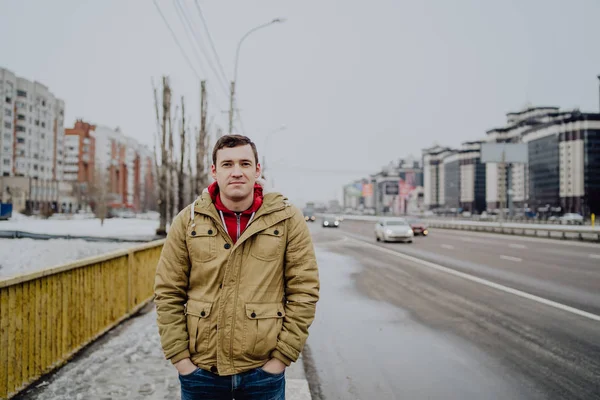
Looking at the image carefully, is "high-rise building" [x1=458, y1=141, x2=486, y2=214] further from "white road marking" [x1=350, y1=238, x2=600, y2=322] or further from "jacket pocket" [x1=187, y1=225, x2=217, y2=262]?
"jacket pocket" [x1=187, y1=225, x2=217, y2=262]

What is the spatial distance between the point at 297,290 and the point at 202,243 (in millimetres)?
554

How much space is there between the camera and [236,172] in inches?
97.5

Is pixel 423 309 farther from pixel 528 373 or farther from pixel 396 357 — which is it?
pixel 528 373

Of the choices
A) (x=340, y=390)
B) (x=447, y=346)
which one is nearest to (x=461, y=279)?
(x=447, y=346)

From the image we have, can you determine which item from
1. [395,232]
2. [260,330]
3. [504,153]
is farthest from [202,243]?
[504,153]

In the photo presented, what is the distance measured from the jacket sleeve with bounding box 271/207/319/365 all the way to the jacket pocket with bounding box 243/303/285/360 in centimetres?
5

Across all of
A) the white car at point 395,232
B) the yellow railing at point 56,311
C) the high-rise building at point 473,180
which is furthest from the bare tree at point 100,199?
the high-rise building at point 473,180

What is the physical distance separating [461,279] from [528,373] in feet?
24.6

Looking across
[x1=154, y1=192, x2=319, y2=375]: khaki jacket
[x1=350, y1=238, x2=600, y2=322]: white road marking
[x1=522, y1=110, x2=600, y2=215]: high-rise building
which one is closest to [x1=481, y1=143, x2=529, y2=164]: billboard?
[x1=350, y1=238, x2=600, y2=322]: white road marking

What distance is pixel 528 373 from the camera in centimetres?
518

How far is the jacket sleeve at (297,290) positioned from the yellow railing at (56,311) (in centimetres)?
313

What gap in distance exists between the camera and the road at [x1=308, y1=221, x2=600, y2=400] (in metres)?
4.91

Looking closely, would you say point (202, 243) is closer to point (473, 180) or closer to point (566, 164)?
point (566, 164)

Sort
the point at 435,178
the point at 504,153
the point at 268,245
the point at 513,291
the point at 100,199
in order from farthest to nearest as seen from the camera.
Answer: the point at 435,178
the point at 100,199
the point at 504,153
the point at 513,291
the point at 268,245
